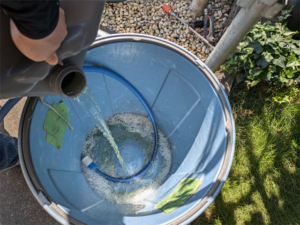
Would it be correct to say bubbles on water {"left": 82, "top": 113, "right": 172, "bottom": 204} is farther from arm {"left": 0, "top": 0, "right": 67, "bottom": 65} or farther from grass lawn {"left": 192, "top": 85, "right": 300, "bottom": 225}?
arm {"left": 0, "top": 0, "right": 67, "bottom": 65}

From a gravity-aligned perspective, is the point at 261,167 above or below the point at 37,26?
below

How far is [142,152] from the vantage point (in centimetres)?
158

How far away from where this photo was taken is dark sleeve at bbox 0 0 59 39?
1.37 ft

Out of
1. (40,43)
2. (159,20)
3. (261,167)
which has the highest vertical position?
(40,43)

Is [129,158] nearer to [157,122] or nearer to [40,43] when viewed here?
[157,122]

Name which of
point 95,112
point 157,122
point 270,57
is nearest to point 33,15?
point 95,112

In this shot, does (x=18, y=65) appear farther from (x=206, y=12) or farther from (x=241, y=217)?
(x=206, y=12)

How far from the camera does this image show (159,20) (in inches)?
74.8

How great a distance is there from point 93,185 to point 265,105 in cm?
133

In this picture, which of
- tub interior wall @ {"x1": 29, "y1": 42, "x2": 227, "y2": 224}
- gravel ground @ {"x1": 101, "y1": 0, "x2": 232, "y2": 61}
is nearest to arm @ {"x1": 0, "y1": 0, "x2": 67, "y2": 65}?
tub interior wall @ {"x1": 29, "y1": 42, "x2": 227, "y2": 224}

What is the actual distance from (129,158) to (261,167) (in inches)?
36.7

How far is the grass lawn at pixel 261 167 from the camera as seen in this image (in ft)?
4.49

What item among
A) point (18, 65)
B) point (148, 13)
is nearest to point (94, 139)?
point (18, 65)

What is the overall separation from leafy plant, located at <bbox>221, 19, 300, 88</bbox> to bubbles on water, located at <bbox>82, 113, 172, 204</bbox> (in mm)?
784
